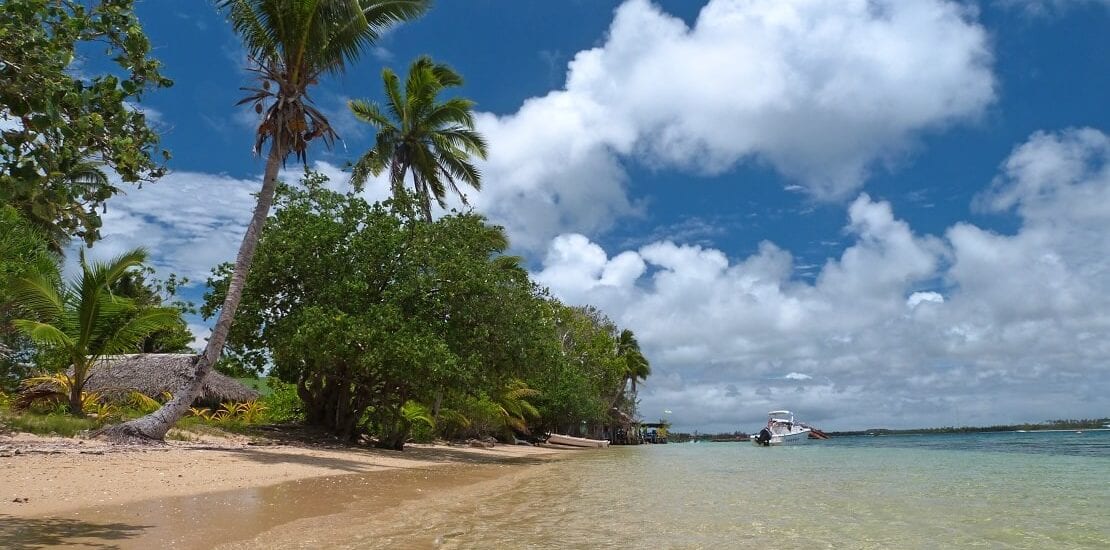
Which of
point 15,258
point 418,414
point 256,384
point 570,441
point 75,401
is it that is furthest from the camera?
point 570,441

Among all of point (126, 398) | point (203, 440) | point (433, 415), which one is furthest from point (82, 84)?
point (433, 415)

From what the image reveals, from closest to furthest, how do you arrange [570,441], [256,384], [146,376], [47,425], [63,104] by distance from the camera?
[63,104], [47,425], [146,376], [256,384], [570,441]

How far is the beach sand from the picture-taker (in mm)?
5176

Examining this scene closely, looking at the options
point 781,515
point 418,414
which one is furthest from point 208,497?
point 418,414

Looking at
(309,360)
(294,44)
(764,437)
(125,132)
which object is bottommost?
(764,437)

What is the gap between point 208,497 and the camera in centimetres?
727

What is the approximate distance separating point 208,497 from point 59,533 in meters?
2.52

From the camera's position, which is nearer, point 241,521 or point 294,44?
point 241,521

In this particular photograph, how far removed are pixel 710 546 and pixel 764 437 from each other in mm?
46644

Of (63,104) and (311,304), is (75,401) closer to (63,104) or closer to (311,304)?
(311,304)

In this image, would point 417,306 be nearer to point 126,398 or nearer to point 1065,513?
point 126,398

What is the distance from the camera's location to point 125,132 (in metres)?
4.41

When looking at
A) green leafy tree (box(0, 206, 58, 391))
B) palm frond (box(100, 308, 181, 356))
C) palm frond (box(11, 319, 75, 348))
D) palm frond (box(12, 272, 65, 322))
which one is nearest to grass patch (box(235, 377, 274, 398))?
palm frond (box(100, 308, 181, 356))

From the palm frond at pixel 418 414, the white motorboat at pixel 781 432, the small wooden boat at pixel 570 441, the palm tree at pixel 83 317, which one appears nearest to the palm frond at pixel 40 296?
Answer: the palm tree at pixel 83 317
